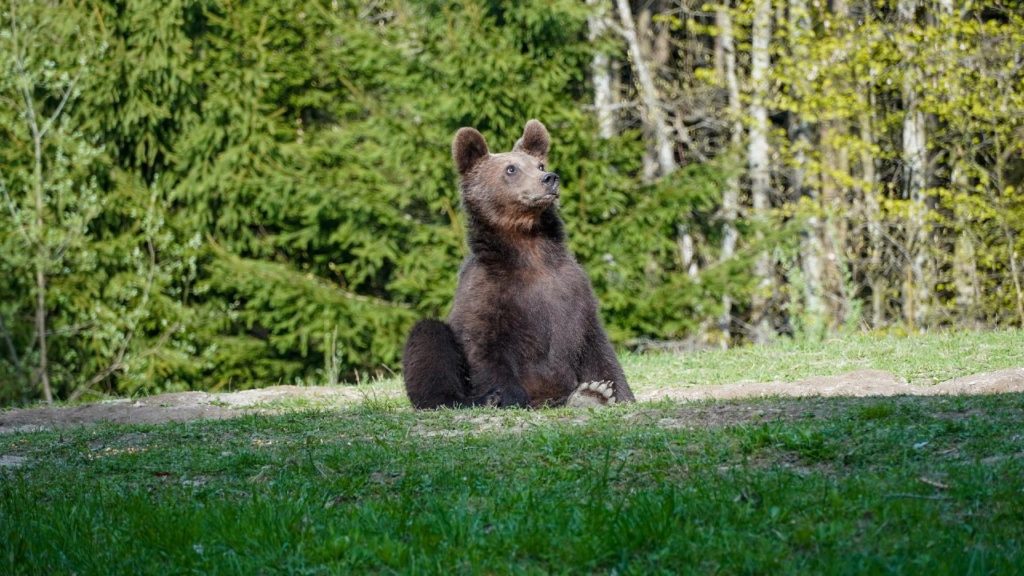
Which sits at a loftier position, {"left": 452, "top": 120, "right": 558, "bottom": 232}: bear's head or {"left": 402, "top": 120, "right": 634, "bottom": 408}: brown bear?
{"left": 452, "top": 120, "right": 558, "bottom": 232}: bear's head

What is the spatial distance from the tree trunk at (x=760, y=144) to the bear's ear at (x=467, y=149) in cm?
1132

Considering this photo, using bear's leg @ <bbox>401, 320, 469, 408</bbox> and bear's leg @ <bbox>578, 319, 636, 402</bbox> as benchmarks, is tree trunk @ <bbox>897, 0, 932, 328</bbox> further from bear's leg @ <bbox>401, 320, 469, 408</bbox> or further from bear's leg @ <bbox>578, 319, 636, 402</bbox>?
bear's leg @ <bbox>401, 320, 469, 408</bbox>

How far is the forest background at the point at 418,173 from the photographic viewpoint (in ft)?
65.9

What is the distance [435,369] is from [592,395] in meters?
1.07

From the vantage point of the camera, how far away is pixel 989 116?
19266 mm

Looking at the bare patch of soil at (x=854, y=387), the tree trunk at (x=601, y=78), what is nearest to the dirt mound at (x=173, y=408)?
the bare patch of soil at (x=854, y=387)

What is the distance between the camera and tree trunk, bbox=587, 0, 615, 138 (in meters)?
21.5

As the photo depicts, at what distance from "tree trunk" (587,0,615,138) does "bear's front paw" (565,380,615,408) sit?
1252 centimetres

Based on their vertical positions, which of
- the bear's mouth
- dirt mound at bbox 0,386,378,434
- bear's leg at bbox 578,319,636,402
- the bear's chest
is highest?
the bear's mouth

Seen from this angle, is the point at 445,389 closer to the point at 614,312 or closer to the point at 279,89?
the point at 614,312

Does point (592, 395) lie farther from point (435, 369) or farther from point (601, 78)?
point (601, 78)

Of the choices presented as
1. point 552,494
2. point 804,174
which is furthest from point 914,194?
point 552,494

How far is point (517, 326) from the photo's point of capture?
9023 millimetres

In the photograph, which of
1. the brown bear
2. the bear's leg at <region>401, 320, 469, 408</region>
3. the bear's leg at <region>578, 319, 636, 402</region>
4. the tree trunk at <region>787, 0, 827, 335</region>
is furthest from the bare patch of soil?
the tree trunk at <region>787, 0, 827, 335</region>
